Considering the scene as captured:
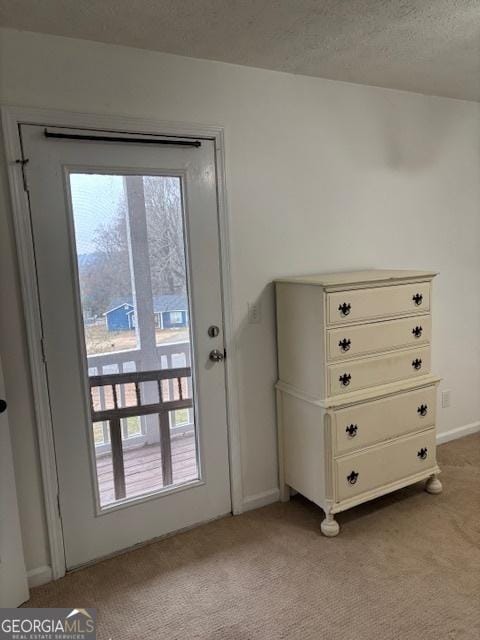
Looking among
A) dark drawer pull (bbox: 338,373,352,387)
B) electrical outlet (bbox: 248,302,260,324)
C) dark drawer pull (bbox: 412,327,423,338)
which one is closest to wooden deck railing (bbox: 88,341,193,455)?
electrical outlet (bbox: 248,302,260,324)

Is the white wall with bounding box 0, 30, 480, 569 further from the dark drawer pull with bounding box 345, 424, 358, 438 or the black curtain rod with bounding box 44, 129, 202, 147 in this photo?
the dark drawer pull with bounding box 345, 424, 358, 438

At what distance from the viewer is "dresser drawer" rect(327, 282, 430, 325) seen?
7.39 ft

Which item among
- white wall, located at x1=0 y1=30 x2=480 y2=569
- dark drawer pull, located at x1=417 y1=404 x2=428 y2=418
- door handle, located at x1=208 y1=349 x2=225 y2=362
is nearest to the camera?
white wall, located at x1=0 y1=30 x2=480 y2=569

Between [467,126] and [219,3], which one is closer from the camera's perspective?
[219,3]

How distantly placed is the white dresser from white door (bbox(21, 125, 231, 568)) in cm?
39

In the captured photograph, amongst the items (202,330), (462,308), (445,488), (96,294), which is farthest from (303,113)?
(445,488)

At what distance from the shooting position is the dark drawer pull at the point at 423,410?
102 inches

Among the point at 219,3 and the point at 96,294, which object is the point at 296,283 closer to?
the point at 96,294

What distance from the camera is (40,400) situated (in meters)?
2.05

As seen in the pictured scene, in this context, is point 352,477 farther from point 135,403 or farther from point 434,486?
point 135,403

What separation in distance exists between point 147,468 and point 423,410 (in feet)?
5.05

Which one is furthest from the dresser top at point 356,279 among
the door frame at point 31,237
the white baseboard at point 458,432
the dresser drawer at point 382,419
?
the white baseboard at point 458,432

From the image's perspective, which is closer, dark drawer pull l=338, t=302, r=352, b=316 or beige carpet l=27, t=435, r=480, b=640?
beige carpet l=27, t=435, r=480, b=640

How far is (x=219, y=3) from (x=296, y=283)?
4.08 ft
